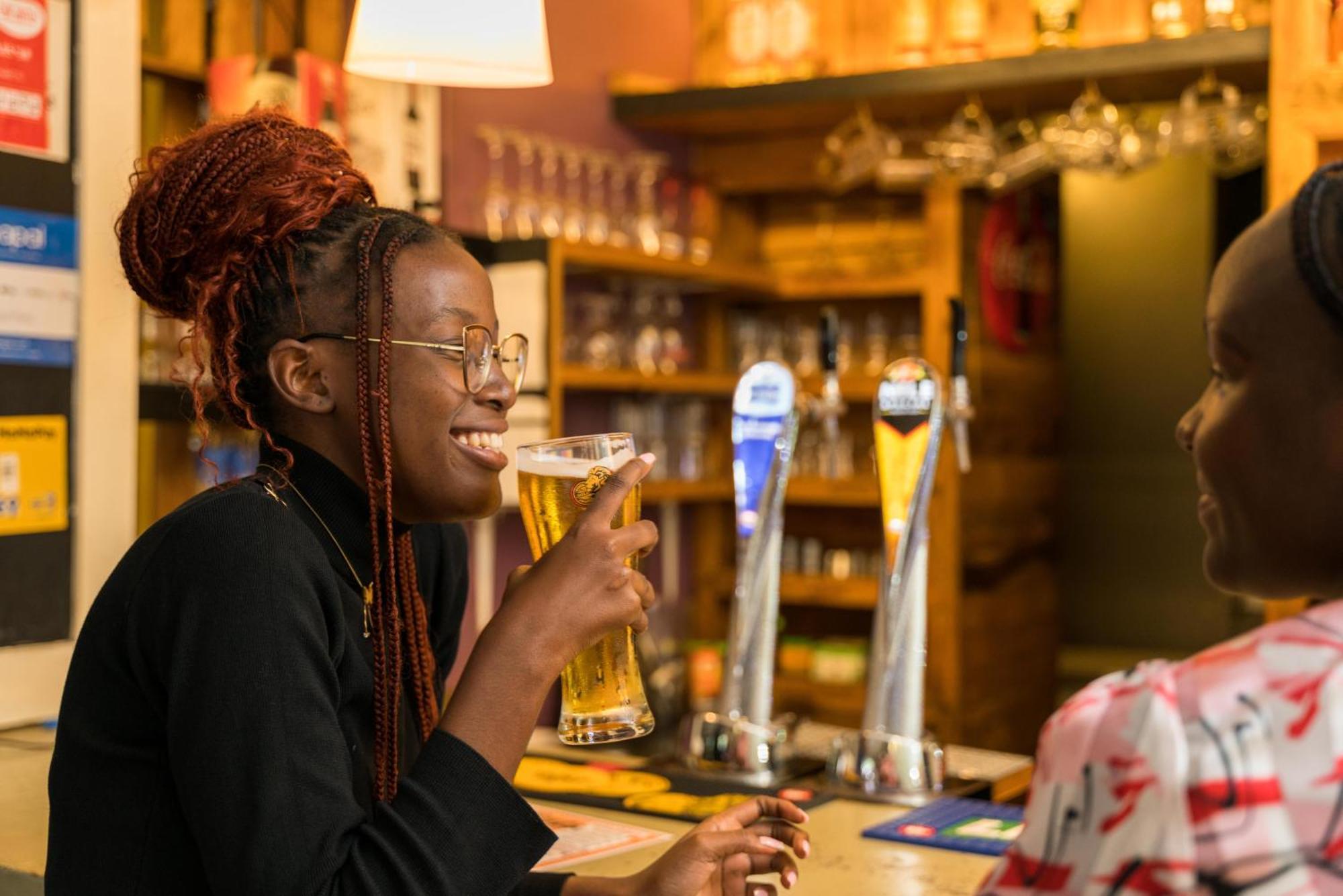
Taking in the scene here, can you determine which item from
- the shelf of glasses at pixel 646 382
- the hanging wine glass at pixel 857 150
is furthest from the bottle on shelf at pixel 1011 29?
the shelf of glasses at pixel 646 382

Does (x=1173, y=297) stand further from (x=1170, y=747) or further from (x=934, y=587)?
(x=1170, y=747)

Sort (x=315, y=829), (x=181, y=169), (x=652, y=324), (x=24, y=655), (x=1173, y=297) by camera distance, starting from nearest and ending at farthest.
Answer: (x=315, y=829) < (x=181, y=169) < (x=24, y=655) < (x=652, y=324) < (x=1173, y=297)

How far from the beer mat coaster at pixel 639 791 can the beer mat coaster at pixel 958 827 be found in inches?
5.5

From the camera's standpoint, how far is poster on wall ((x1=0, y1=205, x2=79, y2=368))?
7.37 feet

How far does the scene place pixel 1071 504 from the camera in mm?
6492

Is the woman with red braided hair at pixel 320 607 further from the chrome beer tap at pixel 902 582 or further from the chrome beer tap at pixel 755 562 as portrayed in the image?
the chrome beer tap at pixel 755 562

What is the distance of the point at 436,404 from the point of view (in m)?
1.33

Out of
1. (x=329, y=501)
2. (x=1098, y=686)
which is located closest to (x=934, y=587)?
(x=329, y=501)

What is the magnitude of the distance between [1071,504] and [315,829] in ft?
18.8

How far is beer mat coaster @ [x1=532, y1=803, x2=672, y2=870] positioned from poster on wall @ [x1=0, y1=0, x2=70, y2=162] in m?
1.28

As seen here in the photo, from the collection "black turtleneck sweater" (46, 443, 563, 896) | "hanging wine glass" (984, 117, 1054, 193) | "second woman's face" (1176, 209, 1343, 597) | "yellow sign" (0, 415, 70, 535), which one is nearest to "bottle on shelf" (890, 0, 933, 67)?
"hanging wine glass" (984, 117, 1054, 193)

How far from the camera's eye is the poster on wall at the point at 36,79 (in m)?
2.25

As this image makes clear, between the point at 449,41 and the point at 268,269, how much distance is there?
0.83m

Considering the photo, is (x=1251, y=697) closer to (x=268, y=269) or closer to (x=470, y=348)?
(x=470, y=348)
